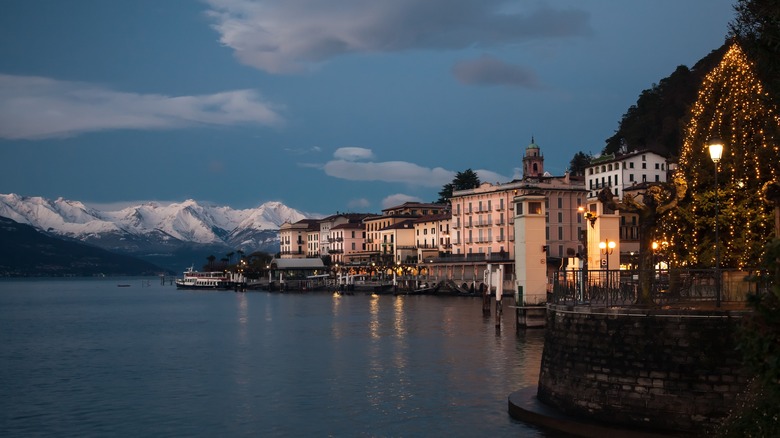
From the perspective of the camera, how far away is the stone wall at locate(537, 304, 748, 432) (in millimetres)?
21422

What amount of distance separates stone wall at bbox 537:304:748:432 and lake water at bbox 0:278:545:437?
2627mm

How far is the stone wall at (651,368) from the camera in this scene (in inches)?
843

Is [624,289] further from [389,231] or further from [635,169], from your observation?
[389,231]

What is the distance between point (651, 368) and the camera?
22.4 metres

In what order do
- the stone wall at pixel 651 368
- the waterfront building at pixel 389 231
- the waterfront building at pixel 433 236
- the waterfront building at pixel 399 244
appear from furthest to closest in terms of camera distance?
the waterfront building at pixel 389 231 → the waterfront building at pixel 399 244 → the waterfront building at pixel 433 236 → the stone wall at pixel 651 368

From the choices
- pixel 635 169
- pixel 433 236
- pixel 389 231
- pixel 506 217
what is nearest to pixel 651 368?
pixel 506 217

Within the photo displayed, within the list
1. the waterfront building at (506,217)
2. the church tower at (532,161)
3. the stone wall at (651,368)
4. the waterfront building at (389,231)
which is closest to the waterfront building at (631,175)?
the waterfront building at (506,217)

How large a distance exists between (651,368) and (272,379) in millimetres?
24065

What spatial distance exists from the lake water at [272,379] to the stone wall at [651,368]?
263cm

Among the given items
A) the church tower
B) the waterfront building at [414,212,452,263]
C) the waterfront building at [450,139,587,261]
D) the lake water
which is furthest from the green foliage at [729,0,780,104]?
the church tower

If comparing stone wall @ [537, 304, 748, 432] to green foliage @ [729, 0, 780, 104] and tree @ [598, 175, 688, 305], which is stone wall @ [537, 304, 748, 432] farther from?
green foliage @ [729, 0, 780, 104]

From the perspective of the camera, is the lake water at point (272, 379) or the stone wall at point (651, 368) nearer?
the stone wall at point (651, 368)

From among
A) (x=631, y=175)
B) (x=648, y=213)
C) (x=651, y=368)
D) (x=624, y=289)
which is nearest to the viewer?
(x=651, y=368)

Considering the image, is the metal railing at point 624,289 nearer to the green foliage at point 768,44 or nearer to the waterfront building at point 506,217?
the green foliage at point 768,44
